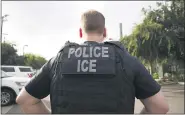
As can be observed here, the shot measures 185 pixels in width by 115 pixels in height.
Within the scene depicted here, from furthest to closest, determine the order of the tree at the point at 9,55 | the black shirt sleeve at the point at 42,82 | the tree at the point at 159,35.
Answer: the tree at the point at 9,55, the tree at the point at 159,35, the black shirt sleeve at the point at 42,82

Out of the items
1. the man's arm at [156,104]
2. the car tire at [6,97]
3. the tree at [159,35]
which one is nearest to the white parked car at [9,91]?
the car tire at [6,97]

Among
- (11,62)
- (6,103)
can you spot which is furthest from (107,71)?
(11,62)

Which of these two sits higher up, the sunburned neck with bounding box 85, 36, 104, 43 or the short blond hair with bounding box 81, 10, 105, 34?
the short blond hair with bounding box 81, 10, 105, 34

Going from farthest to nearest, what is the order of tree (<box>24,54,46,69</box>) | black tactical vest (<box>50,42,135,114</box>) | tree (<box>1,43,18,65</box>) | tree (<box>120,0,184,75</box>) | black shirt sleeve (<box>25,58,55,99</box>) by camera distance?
1. tree (<box>24,54,46,69</box>)
2. tree (<box>1,43,18,65</box>)
3. tree (<box>120,0,184,75</box>)
4. black shirt sleeve (<box>25,58,55,99</box>)
5. black tactical vest (<box>50,42,135,114</box>)

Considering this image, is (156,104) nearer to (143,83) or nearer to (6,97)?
(143,83)

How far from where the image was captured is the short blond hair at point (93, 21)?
5.95 feet

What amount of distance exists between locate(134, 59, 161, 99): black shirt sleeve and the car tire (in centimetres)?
837

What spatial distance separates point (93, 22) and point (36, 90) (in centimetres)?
58

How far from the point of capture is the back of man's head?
1.81m

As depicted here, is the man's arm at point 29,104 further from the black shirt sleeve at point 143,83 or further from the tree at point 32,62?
the tree at point 32,62

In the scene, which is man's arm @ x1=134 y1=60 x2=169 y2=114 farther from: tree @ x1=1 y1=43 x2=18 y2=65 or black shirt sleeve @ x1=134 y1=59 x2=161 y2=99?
tree @ x1=1 y1=43 x2=18 y2=65

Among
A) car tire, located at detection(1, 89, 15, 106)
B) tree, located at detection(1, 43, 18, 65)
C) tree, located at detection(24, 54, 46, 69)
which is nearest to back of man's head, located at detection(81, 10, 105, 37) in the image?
car tire, located at detection(1, 89, 15, 106)

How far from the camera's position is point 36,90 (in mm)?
1823

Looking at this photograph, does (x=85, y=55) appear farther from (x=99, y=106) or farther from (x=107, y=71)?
(x=99, y=106)
